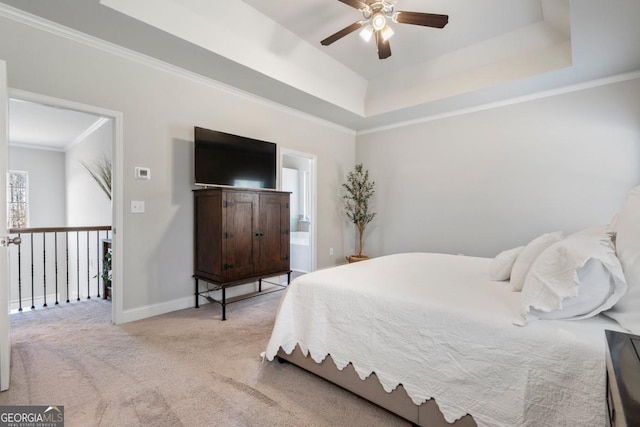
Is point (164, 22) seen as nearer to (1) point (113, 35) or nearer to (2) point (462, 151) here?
(1) point (113, 35)

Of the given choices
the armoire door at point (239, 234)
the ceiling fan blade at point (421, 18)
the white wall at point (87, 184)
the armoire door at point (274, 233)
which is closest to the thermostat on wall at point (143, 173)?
the armoire door at point (239, 234)

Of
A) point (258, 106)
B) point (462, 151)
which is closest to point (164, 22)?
point (258, 106)

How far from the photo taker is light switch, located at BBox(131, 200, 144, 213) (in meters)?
2.86

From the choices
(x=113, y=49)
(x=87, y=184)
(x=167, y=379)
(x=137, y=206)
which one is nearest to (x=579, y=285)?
(x=167, y=379)

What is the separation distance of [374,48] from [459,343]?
346 cm

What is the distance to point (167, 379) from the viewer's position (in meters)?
1.88

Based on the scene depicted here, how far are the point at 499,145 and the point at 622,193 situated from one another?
1.35m

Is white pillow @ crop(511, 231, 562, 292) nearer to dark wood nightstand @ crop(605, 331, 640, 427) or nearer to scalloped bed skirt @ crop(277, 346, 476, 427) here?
scalloped bed skirt @ crop(277, 346, 476, 427)

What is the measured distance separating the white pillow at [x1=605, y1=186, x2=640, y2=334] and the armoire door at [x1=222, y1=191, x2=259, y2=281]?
108 inches

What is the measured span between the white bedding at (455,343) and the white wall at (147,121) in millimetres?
1742

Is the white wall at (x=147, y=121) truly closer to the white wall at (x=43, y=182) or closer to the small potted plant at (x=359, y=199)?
the small potted plant at (x=359, y=199)

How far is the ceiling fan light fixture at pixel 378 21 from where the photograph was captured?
8.16ft

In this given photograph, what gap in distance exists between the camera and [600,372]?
1.01 m

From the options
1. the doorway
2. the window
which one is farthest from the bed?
the window
